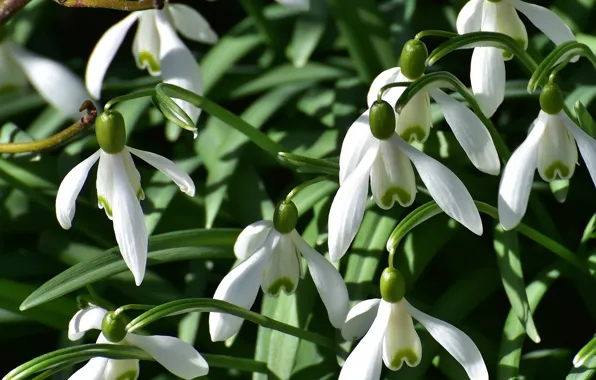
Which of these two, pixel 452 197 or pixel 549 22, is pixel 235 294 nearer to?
pixel 452 197

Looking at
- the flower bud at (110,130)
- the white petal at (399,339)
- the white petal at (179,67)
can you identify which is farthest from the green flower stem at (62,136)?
the white petal at (399,339)

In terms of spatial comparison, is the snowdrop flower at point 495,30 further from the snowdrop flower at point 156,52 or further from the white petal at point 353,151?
the snowdrop flower at point 156,52

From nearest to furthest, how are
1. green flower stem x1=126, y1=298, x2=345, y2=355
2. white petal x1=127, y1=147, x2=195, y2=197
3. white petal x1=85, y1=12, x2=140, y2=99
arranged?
1. green flower stem x1=126, y1=298, x2=345, y2=355
2. white petal x1=127, y1=147, x2=195, y2=197
3. white petal x1=85, y1=12, x2=140, y2=99

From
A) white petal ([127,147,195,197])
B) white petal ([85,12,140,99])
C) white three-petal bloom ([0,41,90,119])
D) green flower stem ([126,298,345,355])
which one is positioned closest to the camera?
green flower stem ([126,298,345,355])

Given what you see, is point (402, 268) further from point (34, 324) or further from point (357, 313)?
point (34, 324)

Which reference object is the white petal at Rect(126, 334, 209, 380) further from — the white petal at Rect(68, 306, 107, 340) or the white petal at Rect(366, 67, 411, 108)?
the white petal at Rect(366, 67, 411, 108)

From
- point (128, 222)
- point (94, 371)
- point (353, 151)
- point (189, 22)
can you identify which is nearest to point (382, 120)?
point (353, 151)

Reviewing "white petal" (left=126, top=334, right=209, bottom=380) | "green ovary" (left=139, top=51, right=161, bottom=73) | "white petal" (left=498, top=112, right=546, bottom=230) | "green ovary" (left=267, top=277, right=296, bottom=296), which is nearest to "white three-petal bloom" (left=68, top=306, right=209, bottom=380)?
"white petal" (left=126, top=334, right=209, bottom=380)
